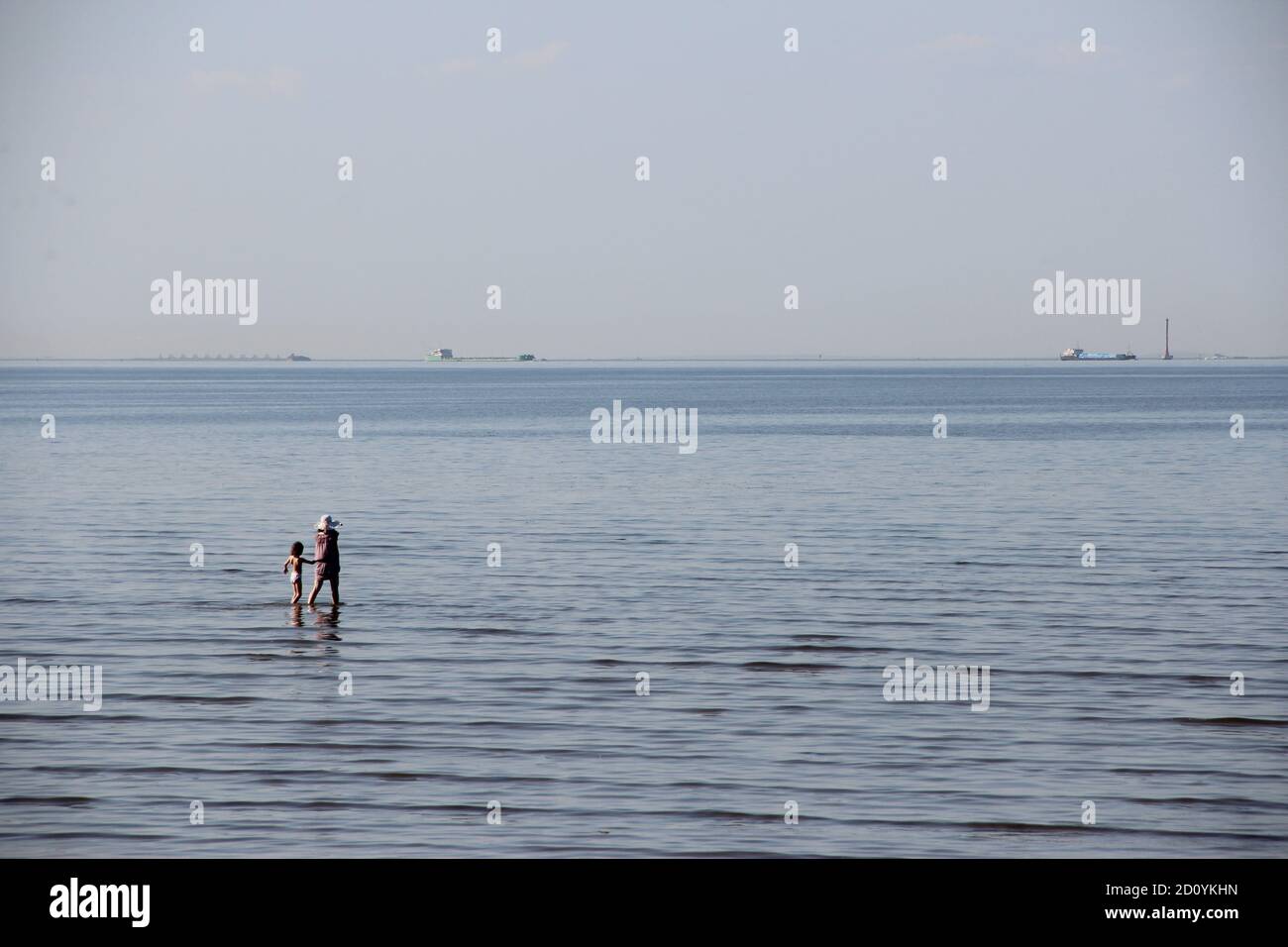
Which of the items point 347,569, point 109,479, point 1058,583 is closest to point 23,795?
point 347,569

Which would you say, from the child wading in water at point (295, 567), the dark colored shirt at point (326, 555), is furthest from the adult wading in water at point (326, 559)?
the child wading in water at point (295, 567)

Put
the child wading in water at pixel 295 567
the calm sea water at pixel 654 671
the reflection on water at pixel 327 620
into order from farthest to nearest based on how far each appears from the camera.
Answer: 1. the child wading in water at pixel 295 567
2. the reflection on water at pixel 327 620
3. the calm sea water at pixel 654 671

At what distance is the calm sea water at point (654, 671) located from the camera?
16.3 metres

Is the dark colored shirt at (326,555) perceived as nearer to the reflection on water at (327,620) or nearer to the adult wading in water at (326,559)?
the adult wading in water at (326,559)

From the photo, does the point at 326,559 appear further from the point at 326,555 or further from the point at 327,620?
the point at 327,620

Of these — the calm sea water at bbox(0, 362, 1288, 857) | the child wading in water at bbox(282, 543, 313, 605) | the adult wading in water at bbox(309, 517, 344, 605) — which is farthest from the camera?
the adult wading in water at bbox(309, 517, 344, 605)

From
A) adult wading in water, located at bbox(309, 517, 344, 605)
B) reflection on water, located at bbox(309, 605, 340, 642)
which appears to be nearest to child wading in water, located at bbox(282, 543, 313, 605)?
adult wading in water, located at bbox(309, 517, 344, 605)

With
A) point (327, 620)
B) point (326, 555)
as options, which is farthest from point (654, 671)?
point (326, 555)

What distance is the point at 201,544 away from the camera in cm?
4072

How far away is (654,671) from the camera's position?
23.8 meters

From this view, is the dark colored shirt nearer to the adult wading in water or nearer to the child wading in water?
the adult wading in water

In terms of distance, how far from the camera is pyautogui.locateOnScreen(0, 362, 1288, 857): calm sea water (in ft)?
53.6

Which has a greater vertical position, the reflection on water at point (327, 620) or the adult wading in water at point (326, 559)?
the adult wading in water at point (326, 559)
